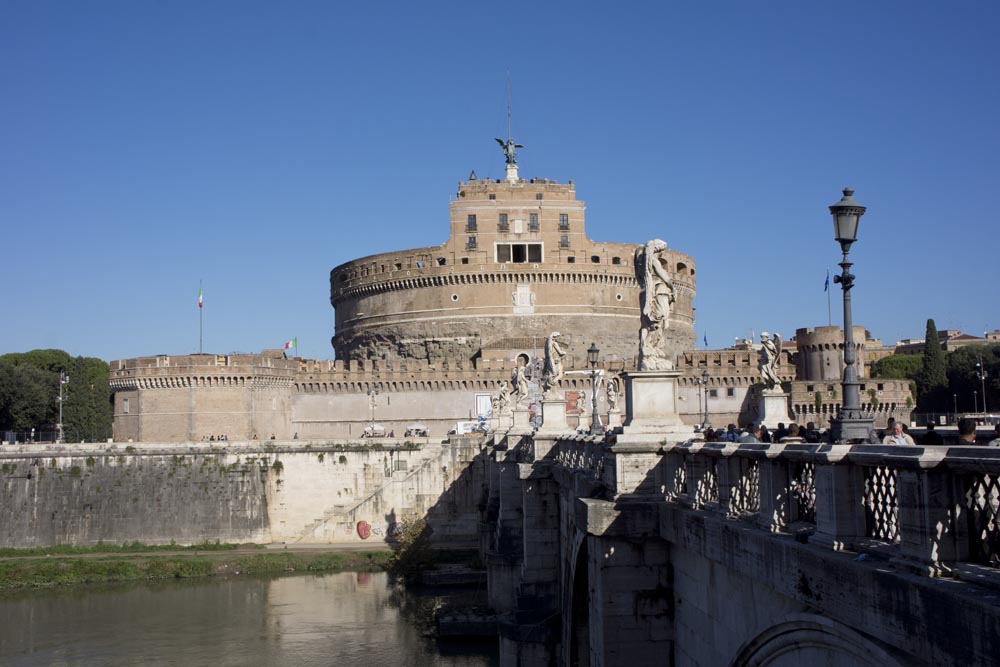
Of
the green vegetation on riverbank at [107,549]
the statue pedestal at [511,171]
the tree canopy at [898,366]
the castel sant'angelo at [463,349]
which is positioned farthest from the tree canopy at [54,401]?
the tree canopy at [898,366]

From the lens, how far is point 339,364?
196 feet

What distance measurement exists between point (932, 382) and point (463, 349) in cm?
2822

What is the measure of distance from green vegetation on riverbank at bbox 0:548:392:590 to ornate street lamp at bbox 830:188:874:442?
31291 mm

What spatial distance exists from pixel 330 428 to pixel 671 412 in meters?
49.9

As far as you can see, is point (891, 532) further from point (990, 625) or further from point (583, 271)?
point (583, 271)

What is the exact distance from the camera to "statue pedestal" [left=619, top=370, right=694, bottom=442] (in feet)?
34.9

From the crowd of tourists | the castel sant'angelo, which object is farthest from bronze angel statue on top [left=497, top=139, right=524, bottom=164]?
the crowd of tourists

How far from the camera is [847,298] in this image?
941 cm

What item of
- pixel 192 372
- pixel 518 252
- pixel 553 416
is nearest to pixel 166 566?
pixel 192 372

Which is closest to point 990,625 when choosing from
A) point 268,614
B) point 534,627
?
point 534,627

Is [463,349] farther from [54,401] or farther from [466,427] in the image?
[54,401]

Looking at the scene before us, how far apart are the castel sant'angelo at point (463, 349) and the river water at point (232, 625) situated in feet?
66.7

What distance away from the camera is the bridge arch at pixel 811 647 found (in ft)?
18.1

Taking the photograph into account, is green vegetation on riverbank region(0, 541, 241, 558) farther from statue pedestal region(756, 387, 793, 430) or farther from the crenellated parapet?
statue pedestal region(756, 387, 793, 430)
